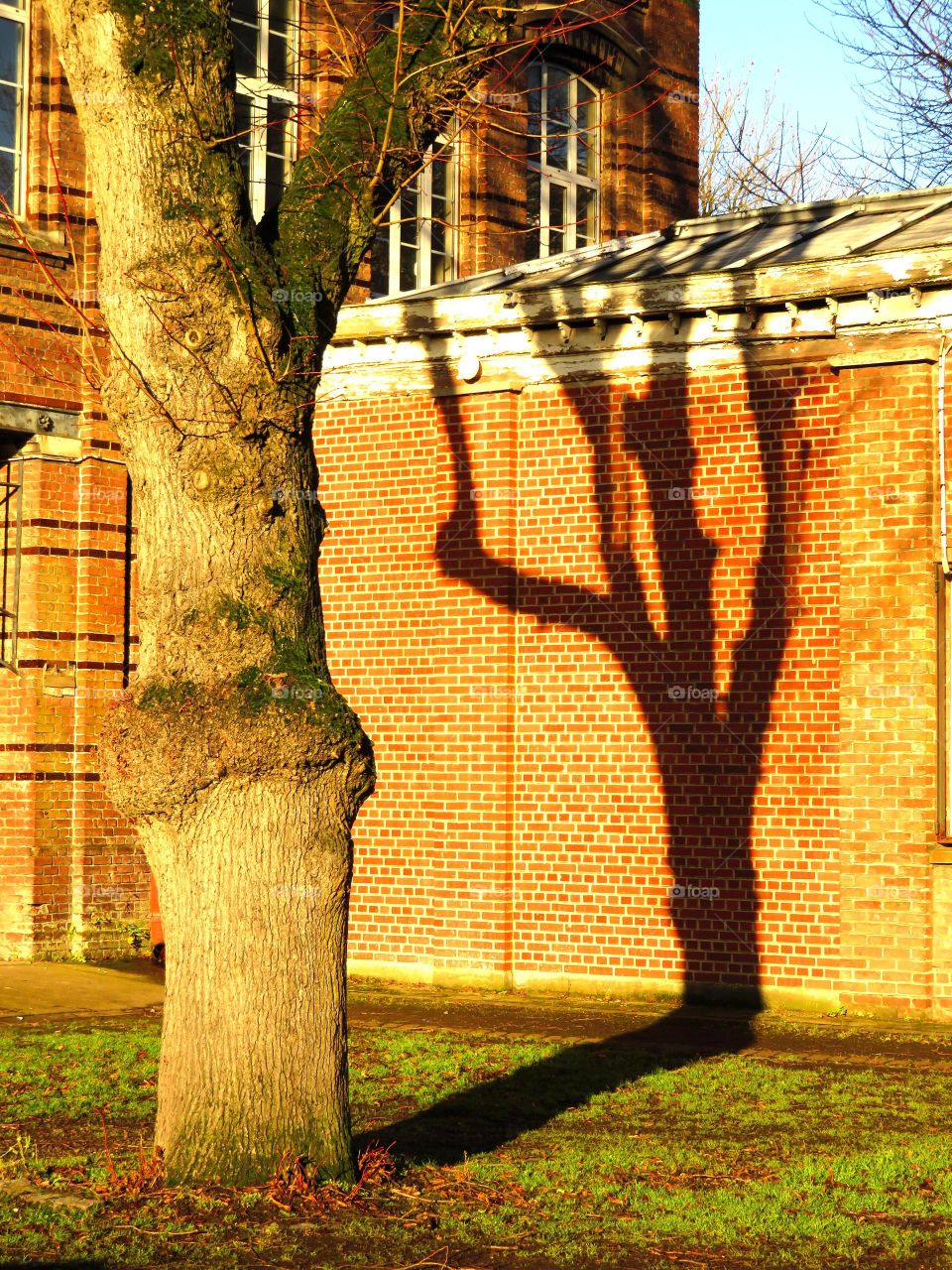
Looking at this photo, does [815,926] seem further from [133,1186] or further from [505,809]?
[133,1186]

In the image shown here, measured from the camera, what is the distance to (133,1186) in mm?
6723

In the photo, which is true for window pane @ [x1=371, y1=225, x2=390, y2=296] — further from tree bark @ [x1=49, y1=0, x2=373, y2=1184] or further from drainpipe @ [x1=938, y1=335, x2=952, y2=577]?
tree bark @ [x1=49, y1=0, x2=373, y2=1184]

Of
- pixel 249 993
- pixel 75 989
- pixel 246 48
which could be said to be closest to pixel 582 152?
pixel 246 48

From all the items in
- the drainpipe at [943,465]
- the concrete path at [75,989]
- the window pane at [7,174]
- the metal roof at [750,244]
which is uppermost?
the window pane at [7,174]

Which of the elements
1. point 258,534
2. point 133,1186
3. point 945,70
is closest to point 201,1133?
point 133,1186

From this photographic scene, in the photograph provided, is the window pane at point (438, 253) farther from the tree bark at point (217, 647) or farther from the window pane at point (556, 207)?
the tree bark at point (217, 647)

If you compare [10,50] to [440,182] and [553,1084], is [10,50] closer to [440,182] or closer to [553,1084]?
[440,182]

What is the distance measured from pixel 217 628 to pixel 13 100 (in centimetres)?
1046

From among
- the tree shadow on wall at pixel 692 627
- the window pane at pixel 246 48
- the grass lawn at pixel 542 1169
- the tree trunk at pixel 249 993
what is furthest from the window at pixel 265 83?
the tree trunk at pixel 249 993

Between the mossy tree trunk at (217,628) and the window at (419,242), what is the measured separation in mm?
12173

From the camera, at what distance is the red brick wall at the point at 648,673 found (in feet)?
41.4

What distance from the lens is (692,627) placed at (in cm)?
1350

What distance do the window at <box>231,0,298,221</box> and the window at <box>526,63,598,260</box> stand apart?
367cm

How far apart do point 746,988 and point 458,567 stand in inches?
164
